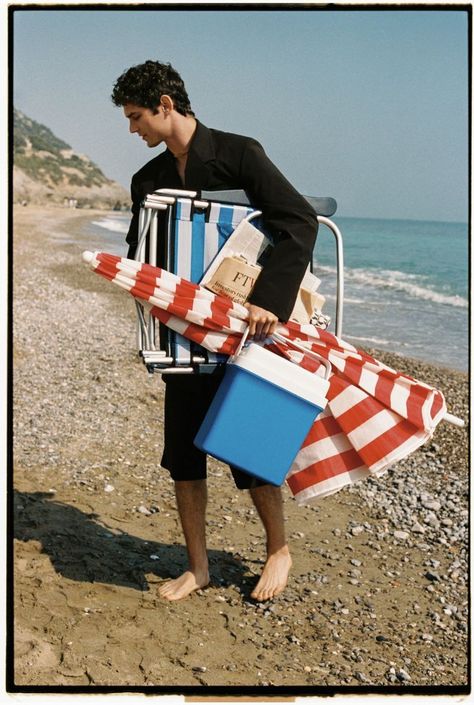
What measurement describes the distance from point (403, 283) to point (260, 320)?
24179 millimetres

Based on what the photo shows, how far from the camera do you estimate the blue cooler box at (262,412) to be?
3000 mm

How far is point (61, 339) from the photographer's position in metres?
9.23

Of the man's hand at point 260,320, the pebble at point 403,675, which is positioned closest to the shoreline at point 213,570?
the pebble at point 403,675

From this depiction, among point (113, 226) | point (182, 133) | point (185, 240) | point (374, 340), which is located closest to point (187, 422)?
point (185, 240)

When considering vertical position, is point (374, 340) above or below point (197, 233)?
below

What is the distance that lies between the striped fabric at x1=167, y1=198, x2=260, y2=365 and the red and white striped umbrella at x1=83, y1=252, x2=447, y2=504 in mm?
81

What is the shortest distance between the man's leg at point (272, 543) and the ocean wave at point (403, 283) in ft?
56.4

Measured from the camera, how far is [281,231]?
3150 mm

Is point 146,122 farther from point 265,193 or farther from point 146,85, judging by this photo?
point 265,193

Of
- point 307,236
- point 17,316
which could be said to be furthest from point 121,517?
point 17,316

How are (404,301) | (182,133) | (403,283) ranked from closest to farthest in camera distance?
(182,133)
(404,301)
(403,283)

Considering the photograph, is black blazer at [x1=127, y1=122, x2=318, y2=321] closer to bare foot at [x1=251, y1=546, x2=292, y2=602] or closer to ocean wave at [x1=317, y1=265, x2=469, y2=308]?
bare foot at [x1=251, y1=546, x2=292, y2=602]

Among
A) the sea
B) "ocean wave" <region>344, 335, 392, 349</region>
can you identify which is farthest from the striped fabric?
"ocean wave" <region>344, 335, 392, 349</region>

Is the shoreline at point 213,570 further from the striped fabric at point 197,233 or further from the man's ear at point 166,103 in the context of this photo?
the man's ear at point 166,103
